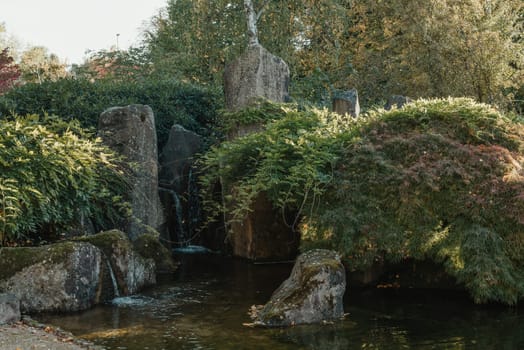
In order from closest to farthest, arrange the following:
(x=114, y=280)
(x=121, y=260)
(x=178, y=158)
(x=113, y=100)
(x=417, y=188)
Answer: (x=417, y=188), (x=114, y=280), (x=121, y=260), (x=178, y=158), (x=113, y=100)

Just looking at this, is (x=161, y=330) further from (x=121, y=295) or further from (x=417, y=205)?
(x=417, y=205)

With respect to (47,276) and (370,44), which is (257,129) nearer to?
(47,276)

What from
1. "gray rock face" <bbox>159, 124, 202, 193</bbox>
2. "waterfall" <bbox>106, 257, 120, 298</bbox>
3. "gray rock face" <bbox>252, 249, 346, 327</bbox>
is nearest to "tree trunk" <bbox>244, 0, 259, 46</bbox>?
"gray rock face" <bbox>159, 124, 202, 193</bbox>

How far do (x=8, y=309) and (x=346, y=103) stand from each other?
25.2 ft

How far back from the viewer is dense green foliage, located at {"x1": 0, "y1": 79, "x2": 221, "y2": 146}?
45.6 ft

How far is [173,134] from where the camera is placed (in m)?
12.9

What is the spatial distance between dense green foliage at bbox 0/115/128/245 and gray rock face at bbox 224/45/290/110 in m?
3.46

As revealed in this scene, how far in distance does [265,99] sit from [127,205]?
3.41 m

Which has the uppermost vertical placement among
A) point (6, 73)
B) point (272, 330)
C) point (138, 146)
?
point (6, 73)

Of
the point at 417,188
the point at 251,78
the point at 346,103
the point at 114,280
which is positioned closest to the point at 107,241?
Result: the point at 114,280

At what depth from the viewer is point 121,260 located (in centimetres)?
792

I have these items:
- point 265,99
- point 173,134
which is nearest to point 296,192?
point 265,99

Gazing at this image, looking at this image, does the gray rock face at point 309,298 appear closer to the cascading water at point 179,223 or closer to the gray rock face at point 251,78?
the cascading water at point 179,223

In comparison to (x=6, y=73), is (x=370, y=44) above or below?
above
